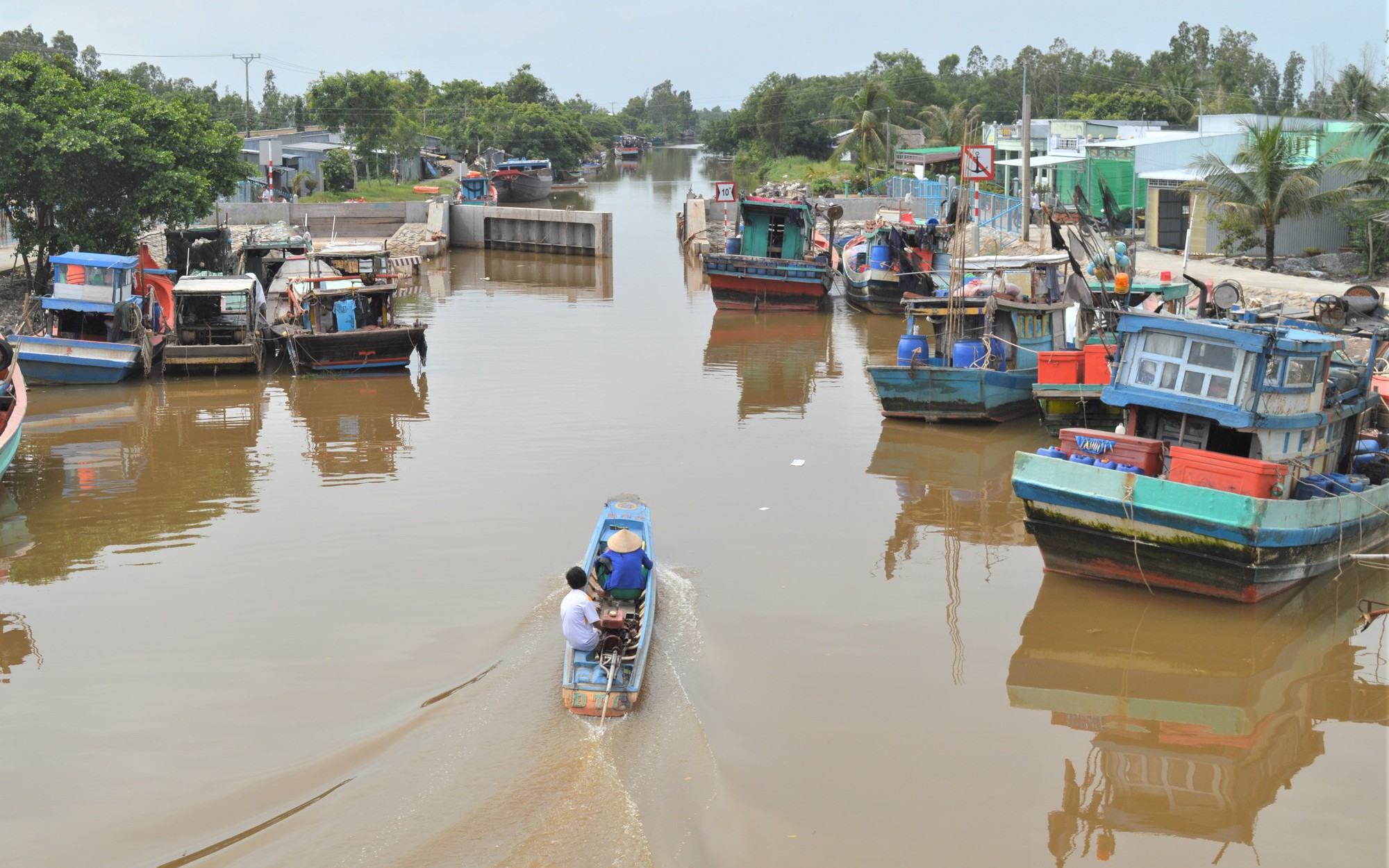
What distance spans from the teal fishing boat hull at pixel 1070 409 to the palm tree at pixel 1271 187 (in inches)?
511

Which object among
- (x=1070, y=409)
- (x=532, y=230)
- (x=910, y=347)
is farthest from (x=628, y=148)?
(x=1070, y=409)

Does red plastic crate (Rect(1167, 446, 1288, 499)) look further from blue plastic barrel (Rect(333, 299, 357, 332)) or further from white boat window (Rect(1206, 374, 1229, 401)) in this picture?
blue plastic barrel (Rect(333, 299, 357, 332))

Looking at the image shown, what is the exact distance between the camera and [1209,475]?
11.6m

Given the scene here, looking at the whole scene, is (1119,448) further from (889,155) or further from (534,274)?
(889,155)

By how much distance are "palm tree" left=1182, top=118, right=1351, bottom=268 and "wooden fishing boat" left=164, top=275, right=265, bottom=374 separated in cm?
2272

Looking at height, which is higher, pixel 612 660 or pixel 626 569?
pixel 626 569

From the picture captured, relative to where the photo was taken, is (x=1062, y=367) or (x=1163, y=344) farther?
(x=1062, y=367)

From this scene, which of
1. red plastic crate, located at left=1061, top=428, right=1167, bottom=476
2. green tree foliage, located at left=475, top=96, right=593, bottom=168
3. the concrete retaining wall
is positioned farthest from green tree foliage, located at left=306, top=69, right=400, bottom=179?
red plastic crate, located at left=1061, top=428, right=1167, bottom=476

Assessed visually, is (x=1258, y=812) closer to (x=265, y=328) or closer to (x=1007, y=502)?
(x=1007, y=502)

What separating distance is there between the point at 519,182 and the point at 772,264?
40.8 m

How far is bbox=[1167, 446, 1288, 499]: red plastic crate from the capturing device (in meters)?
11.4

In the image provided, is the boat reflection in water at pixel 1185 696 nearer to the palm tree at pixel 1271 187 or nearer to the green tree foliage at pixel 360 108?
the palm tree at pixel 1271 187

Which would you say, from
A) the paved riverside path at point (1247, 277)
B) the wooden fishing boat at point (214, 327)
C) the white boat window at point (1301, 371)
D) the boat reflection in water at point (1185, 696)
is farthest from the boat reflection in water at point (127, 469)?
the paved riverside path at point (1247, 277)

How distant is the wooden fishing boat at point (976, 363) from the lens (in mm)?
19047
